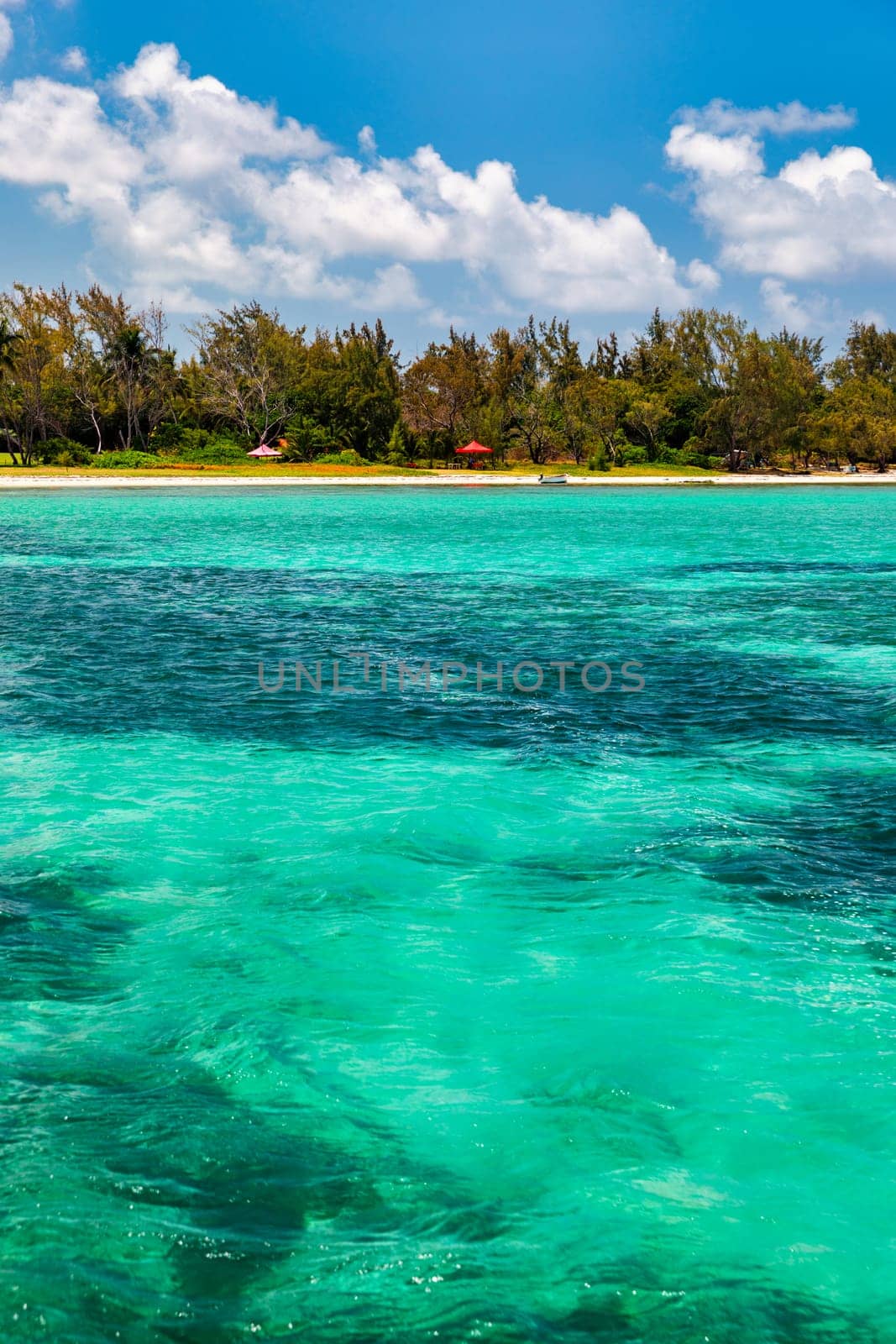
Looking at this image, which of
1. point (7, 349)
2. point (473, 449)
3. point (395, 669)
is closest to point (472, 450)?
point (473, 449)

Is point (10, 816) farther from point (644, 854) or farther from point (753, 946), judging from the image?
point (753, 946)

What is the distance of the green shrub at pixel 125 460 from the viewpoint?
68375 millimetres

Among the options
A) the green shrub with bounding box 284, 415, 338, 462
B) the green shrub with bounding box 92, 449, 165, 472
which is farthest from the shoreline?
the green shrub with bounding box 284, 415, 338, 462

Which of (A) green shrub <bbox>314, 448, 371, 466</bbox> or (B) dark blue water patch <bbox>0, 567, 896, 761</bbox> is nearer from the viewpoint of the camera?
(B) dark blue water patch <bbox>0, 567, 896, 761</bbox>

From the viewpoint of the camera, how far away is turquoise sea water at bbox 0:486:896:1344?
4.02 m

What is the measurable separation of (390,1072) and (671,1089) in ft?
4.70

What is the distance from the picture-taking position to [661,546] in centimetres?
3497

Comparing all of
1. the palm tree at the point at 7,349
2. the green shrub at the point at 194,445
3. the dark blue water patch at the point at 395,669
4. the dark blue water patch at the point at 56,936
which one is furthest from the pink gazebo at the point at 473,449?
the dark blue water patch at the point at 56,936

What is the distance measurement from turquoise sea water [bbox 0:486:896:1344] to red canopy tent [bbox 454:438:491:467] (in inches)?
2465

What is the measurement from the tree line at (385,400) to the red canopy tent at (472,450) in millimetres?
1012

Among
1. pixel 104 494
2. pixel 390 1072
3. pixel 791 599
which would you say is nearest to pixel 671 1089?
pixel 390 1072

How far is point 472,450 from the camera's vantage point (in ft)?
248

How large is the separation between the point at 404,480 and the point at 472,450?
924 cm

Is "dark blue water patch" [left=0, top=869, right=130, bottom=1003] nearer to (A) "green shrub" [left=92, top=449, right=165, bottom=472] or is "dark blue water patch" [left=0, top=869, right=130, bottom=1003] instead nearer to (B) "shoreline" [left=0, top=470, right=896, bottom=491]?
(B) "shoreline" [left=0, top=470, right=896, bottom=491]
